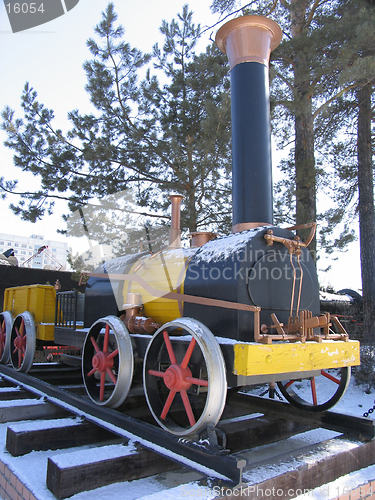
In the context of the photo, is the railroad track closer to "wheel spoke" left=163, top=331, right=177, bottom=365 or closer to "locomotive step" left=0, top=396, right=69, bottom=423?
"locomotive step" left=0, top=396, right=69, bottom=423

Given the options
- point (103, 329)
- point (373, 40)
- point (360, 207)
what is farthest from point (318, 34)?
point (103, 329)

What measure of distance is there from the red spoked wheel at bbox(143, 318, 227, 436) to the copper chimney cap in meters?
2.45

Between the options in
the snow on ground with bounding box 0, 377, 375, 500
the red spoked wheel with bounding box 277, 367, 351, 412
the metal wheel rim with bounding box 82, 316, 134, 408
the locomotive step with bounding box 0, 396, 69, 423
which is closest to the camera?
the snow on ground with bounding box 0, 377, 375, 500

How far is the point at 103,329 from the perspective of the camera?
3.50 meters

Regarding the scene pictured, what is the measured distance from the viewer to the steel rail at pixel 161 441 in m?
2.03

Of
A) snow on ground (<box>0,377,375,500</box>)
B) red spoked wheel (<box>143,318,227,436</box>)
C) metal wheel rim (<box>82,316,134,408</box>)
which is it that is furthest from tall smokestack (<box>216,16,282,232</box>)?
snow on ground (<box>0,377,375,500</box>)

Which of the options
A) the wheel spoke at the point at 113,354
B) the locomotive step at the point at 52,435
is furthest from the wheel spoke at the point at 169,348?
the locomotive step at the point at 52,435

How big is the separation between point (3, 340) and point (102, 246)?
2.96m

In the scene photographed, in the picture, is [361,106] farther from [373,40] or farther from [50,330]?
[50,330]

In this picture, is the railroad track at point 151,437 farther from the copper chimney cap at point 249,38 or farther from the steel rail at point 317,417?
the copper chimney cap at point 249,38

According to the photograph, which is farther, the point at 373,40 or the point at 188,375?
the point at 373,40

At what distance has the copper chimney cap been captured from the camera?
3477mm

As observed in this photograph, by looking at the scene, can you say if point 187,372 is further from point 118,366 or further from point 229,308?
point 118,366

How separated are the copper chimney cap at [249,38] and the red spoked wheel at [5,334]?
4587mm
